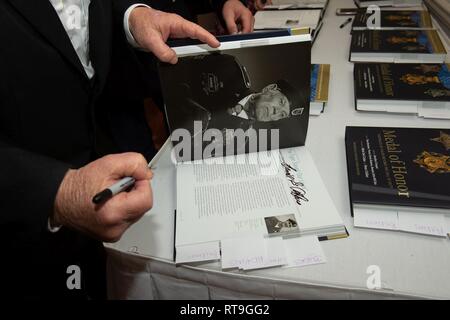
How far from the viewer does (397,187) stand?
59 cm

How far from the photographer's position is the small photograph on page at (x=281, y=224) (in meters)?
0.56

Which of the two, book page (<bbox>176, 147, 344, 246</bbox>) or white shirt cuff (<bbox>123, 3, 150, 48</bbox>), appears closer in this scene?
book page (<bbox>176, 147, 344, 246</bbox>)

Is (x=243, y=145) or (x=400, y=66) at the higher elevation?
(x=400, y=66)

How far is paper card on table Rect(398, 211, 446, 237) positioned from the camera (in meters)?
0.55

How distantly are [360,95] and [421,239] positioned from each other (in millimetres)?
434

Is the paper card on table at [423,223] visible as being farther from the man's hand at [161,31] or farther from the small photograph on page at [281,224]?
the man's hand at [161,31]

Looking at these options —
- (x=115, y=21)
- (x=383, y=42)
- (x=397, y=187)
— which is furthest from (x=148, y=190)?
(x=383, y=42)

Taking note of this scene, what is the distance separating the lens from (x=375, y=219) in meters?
0.58

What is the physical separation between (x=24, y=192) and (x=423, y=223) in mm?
636

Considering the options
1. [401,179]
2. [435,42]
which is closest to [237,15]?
[435,42]

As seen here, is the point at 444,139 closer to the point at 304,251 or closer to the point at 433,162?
the point at 433,162

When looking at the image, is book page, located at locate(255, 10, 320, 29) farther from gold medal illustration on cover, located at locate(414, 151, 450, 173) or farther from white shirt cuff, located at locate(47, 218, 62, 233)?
white shirt cuff, located at locate(47, 218, 62, 233)

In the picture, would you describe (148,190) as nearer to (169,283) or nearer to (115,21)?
(169,283)

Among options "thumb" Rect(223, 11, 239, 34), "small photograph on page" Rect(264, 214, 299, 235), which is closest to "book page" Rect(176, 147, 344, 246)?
"small photograph on page" Rect(264, 214, 299, 235)
